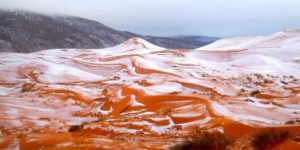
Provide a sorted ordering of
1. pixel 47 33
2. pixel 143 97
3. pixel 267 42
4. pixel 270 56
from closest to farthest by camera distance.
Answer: pixel 143 97, pixel 270 56, pixel 267 42, pixel 47 33

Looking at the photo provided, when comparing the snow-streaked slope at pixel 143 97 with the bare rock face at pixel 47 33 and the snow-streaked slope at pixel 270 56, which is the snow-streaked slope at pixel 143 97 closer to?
the snow-streaked slope at pixel 270 56

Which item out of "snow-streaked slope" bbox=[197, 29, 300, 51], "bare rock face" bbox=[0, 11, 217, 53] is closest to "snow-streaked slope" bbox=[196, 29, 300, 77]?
"snow-streaked slope" bbox=[197, 29, 300, 51]

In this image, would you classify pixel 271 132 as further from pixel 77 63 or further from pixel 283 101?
pixel 77 63

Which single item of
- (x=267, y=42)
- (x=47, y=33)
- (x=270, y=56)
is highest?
(x=267, y=42)

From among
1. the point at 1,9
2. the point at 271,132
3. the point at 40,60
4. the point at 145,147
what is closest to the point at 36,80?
the point at 40,60

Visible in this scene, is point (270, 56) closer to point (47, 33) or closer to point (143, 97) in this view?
point (143, 97)

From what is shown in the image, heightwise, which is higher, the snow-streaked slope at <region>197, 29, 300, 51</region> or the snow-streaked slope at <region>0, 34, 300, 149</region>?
the snow-streaked slope at <region>197, 29, 300, 51</region>

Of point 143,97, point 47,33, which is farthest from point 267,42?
point 47,33

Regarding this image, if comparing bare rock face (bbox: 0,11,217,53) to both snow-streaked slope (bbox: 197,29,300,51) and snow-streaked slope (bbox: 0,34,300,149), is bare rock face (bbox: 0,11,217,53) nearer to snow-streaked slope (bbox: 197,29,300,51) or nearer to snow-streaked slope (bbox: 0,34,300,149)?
snow-streaked slope (bbox: 197,29,300,51)
